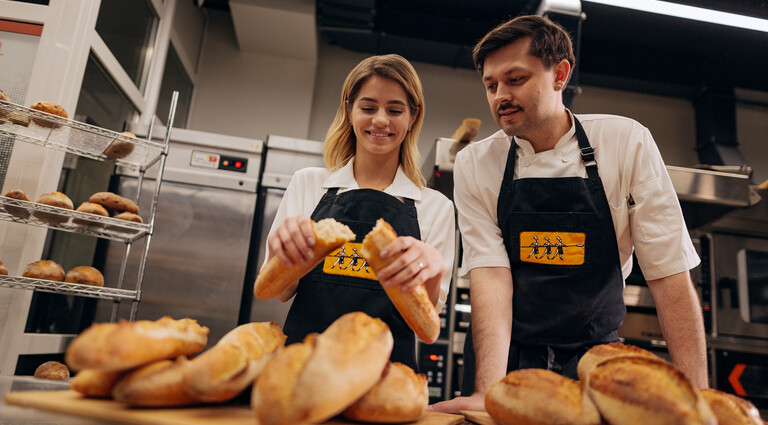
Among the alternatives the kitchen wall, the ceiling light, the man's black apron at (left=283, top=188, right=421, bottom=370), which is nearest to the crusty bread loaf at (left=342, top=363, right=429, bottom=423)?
the man's black apron at (left=283, top=188, right=421, bottom=370)

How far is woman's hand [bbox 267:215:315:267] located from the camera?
80 centimetres

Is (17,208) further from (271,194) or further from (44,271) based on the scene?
(271,194)

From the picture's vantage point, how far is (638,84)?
15.0 ft

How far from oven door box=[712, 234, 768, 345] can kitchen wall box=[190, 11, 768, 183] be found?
127 centimetres

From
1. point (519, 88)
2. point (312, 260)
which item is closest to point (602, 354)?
point (312, 260)

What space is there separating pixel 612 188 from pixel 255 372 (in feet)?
4.01

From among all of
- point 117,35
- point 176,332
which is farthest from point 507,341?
point 117,35

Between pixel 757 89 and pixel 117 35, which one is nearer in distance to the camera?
pixel 117 35

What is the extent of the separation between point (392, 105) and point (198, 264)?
6.98ft

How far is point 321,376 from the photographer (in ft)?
1.75

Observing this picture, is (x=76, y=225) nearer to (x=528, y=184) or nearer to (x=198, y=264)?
(x=198, y=264)

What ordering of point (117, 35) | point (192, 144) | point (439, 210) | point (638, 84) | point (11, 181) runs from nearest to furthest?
point (439, 210) < point (11, 181) < point (117, 35) < point (192, 144) < point (638, 84)

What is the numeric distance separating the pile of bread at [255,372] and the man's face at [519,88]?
3.36 feet

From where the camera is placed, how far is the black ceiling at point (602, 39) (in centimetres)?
382
